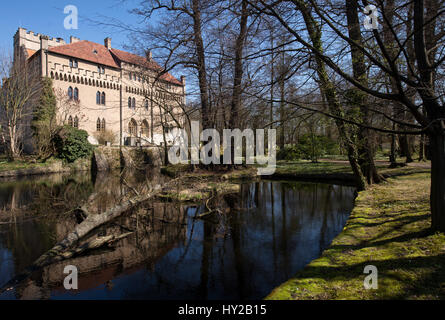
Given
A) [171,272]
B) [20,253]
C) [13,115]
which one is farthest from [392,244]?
[13,115]

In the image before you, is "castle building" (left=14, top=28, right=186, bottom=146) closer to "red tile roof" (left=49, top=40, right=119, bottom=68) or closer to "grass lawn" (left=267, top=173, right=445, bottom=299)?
"red tile roof" (left=49, top=40, right=119, bottom=68)

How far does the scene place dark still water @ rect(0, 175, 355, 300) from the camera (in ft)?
13.6

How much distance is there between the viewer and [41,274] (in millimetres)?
4500

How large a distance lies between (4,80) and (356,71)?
27255mm

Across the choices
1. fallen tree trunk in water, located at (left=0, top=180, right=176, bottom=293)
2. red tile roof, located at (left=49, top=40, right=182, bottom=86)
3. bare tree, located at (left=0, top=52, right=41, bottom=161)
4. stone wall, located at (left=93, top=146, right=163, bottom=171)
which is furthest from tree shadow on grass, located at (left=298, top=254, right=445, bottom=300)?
red tile roof, located at (left=49, top=40, right=182, bottom=86)

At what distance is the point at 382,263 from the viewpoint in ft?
11.2

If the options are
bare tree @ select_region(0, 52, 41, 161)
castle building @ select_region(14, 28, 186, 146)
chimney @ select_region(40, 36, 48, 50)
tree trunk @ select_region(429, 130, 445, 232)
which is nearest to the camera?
tree trunk @ select_region(429, 130, 445, 232)

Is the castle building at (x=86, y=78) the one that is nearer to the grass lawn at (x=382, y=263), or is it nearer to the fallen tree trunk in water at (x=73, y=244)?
the fallen tree trunk in water at (x=73, y=244)

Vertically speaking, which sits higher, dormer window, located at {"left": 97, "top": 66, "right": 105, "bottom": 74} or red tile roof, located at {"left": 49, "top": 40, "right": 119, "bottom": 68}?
red tile roof, located at {"left": 49, "top": 40, "right": 119, "bottom": 68}

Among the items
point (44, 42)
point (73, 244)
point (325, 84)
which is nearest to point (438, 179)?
point (325, 84)

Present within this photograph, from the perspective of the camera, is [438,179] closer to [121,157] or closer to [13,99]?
[121,157]

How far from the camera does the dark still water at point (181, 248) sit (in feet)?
13.6

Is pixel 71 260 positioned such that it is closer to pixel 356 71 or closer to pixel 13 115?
pixel 356 71

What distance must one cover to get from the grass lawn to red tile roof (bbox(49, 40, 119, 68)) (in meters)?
36.6
